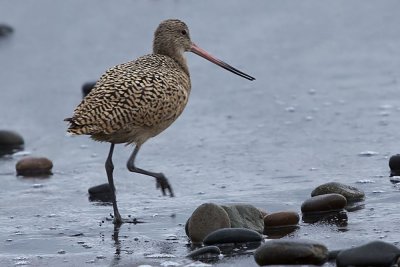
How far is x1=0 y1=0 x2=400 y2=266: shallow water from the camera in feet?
25.9

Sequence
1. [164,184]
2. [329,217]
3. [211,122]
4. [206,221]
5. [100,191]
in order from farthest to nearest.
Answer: [211,122] < [100,191] < [164,184] < [329,217] < [206,221]

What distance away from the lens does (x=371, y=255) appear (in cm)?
655

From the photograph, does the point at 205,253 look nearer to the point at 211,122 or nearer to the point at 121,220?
the point at 121,220

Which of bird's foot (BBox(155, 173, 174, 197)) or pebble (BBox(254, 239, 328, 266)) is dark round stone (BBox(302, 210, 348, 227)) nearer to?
pebble (BBox(254, 239, 328, 266))

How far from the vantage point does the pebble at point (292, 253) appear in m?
6.68

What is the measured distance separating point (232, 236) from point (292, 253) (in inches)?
27.9

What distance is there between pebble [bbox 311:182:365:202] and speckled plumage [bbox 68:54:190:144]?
1.33 m

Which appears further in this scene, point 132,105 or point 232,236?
point 132,105

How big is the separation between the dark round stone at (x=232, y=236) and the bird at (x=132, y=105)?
1.12 m

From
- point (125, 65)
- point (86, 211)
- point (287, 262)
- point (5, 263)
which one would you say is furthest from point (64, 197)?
point (287, 262)

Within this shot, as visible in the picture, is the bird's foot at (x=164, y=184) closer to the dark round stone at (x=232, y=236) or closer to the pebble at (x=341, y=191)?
the pebble at (x=341, y=191)

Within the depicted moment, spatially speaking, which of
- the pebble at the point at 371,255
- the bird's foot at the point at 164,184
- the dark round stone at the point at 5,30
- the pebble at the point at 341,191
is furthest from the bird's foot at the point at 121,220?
the dark round stone at the point at 5,30

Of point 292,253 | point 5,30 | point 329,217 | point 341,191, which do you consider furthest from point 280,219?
point 5,30

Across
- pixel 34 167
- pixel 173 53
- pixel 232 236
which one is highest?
pixel 173 53
